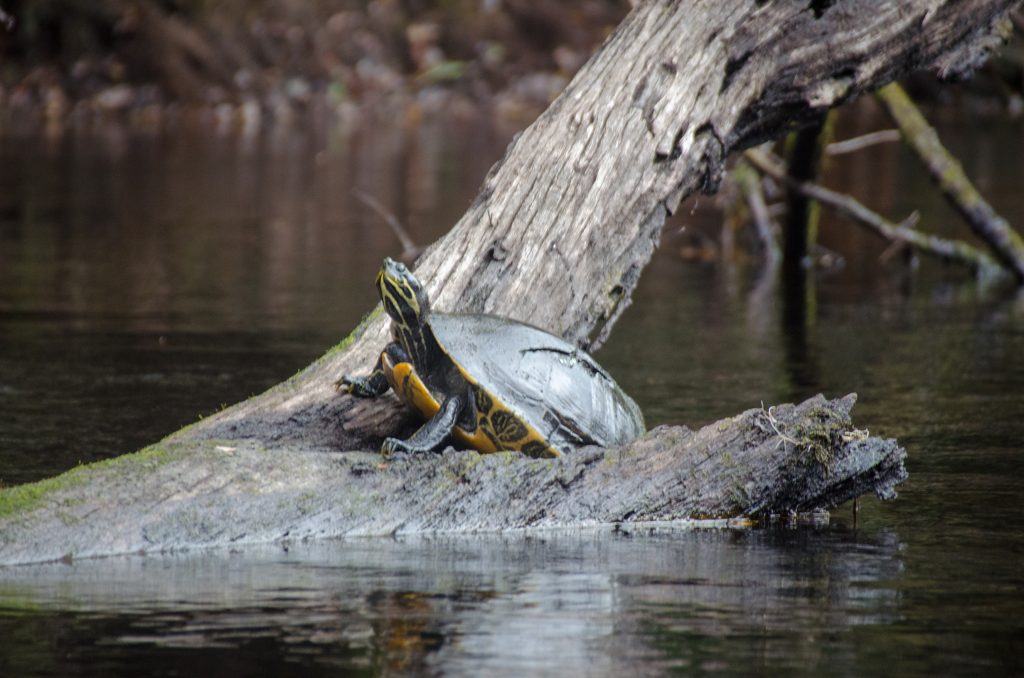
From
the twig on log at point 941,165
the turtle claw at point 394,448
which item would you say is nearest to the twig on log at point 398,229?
the twig on log at point 941,165

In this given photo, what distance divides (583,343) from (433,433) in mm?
1309

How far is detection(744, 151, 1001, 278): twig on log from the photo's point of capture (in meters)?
12.2

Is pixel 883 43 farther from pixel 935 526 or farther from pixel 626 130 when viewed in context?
pixel 935 526

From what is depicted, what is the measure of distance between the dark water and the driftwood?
144mm

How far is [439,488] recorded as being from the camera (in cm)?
529

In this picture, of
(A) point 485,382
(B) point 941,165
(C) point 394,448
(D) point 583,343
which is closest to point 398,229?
(D) point 583,343

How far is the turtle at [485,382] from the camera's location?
18.1 feet

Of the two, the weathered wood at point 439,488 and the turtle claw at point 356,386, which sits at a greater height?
the turtle claw at point 356,386

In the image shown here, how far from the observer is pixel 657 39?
22.7 ft

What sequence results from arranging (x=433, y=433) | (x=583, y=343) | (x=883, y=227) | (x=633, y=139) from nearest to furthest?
(x=433, y=433)
(x=583, y=343)
(x=633, y=139)
(x=883, y=227)

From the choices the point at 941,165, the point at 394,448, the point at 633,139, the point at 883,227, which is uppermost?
the point at 941,165

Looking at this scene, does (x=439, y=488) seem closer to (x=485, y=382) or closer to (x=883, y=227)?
(x=485, y=382)

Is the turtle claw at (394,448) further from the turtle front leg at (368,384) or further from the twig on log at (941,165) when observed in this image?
the twig on log at (941,165)

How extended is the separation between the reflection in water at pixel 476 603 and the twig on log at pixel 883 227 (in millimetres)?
7130
